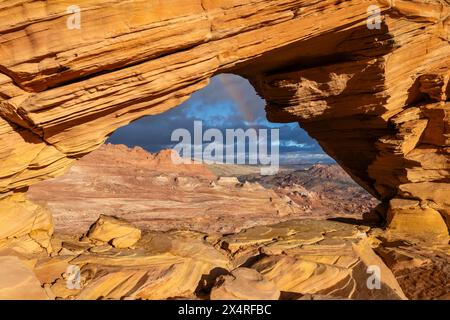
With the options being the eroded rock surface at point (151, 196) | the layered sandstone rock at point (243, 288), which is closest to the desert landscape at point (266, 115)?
the layered sandstone rock at point (243, 288)

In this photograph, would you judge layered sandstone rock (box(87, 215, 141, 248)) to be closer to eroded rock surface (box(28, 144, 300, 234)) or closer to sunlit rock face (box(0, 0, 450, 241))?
sunlit rock face (box(0, 0, 450, 241))

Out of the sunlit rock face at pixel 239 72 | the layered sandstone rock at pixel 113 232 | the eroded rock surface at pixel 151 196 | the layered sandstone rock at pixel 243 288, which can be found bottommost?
the eroded rock surface at pixel 151 196

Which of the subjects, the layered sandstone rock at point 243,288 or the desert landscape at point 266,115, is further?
the desert landscape at point 266,115

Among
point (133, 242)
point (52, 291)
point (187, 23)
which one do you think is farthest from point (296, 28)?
point (52, 291)

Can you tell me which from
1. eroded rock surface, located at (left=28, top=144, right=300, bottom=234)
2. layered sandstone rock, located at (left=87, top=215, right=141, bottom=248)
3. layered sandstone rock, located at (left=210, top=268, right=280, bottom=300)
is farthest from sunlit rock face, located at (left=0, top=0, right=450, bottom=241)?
eroded rock surface, located at (left=28, top=144, right=300, bottom=234)

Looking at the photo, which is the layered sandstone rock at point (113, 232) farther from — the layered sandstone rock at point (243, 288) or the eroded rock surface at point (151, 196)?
the eroded rock surface at point (151, 196)

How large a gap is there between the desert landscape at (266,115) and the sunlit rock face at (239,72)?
0.14 ft

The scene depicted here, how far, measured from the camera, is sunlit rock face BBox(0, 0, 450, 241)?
25.4 feet

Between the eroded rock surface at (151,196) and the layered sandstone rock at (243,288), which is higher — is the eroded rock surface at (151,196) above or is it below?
below

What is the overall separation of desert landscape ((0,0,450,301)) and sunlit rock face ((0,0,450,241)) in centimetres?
4

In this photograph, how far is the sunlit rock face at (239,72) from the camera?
305 inches

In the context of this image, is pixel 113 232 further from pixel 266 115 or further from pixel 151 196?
pixel 151 196
